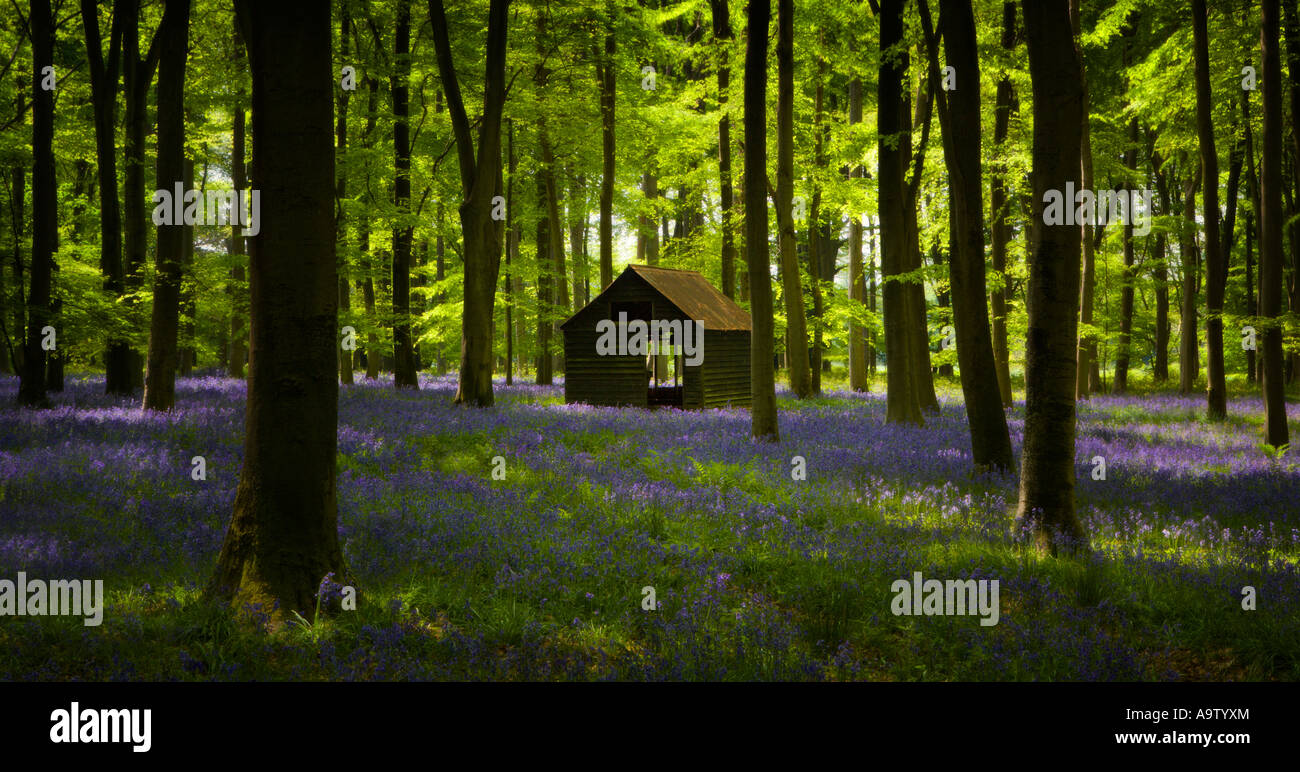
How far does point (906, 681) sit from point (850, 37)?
25.0 meters

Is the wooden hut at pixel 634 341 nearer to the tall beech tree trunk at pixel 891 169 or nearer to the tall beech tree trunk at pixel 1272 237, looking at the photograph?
the tall beech tree trunk at pixel 891 169

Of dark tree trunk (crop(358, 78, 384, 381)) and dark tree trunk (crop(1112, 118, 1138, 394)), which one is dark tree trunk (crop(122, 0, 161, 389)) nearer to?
dark tree trunk (crop(358, 78, 384, 381))

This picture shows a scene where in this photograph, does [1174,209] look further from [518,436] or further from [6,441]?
[6,441]

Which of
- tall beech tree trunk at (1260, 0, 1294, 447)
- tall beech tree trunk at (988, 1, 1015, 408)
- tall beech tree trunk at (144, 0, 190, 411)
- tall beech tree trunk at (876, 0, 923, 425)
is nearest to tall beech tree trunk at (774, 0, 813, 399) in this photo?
tall beech tree trunk at (876, 0, 923, 425)

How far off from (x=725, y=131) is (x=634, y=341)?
8636 mm

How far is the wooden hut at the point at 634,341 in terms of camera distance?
22266 mm

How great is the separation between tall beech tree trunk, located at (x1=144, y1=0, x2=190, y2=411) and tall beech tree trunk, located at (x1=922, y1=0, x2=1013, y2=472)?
554 inches

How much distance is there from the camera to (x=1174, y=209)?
122 ft

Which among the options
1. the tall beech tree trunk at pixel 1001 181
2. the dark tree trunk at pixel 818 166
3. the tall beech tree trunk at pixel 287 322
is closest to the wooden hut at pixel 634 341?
the dark tree trunk at pixel 818 166

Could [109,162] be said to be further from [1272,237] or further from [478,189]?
[1272,237]

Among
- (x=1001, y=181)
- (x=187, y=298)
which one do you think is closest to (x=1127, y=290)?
(x=1001, y=181)

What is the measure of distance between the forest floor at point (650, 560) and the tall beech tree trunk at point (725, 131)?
48.7ft

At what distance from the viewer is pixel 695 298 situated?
2417cm

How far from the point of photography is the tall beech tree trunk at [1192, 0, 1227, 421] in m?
16.3
